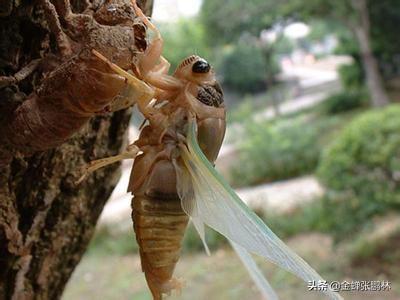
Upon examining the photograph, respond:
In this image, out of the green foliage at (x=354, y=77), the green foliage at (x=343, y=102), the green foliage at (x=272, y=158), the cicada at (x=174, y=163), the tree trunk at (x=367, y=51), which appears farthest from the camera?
the green foliage at (x=354, y=77)

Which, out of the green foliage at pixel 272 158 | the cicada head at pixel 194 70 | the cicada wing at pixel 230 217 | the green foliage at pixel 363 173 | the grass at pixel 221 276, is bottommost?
the cicada wing at pixel 230 217

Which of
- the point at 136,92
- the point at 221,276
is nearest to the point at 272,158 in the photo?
the point at 221,276

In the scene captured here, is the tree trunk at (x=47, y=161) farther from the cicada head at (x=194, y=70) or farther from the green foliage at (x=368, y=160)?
the green foliage at (x=368, y=160)

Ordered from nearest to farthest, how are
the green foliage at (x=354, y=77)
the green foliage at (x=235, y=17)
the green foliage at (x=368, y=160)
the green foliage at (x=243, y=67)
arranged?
1. the green foliage at (x=368, y=160)
2. the green foliage at (x=235, y=17)
3. the green foliage at (x=354, y=77)
4. the green foliage at (x=243, y=67)

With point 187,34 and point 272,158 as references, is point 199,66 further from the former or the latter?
point 187,34

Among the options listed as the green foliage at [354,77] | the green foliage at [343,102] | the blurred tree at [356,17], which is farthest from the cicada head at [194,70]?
the green foliage at [354,77]

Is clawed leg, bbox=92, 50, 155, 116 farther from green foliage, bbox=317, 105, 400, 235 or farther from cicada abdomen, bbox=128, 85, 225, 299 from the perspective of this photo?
green foliage, bbox=317, 105, 400, 235
